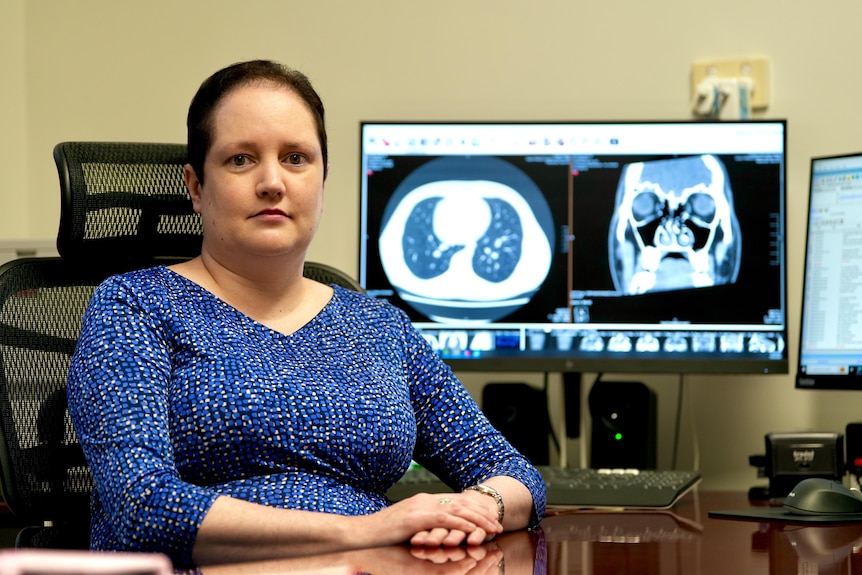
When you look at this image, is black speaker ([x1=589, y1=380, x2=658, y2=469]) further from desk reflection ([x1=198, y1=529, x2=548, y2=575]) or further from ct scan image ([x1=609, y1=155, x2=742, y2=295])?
desk reflection ([x1=198, y1=529, x2=548, y2=575])

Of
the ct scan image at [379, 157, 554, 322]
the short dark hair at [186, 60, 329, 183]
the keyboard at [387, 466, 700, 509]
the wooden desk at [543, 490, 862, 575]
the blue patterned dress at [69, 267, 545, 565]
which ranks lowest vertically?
the keyboard at [387, 466, 700, 509]

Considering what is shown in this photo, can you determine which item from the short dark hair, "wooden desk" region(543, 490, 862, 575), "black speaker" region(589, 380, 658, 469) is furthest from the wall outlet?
the short dark hair

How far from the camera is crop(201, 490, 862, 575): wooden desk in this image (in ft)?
3.30

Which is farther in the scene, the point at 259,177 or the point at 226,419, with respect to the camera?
the point at 259,177

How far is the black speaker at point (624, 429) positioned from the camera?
6.58 feet

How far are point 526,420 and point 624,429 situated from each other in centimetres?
19

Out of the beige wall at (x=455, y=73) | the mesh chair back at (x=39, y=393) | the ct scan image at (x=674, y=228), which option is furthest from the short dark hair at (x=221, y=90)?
the beige wall at (x=455, y=73)

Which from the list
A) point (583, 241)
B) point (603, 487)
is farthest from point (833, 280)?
point (603, 487)

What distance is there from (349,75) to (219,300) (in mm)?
1139

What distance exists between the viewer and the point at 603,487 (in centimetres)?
168

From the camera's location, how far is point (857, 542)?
125cm

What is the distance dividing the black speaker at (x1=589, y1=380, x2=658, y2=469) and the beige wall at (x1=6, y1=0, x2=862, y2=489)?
0.65 ft

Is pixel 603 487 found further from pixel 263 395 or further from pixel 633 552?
pixel 263 395

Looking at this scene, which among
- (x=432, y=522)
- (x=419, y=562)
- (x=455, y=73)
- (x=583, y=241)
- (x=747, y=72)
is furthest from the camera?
(x=455, y=73)
